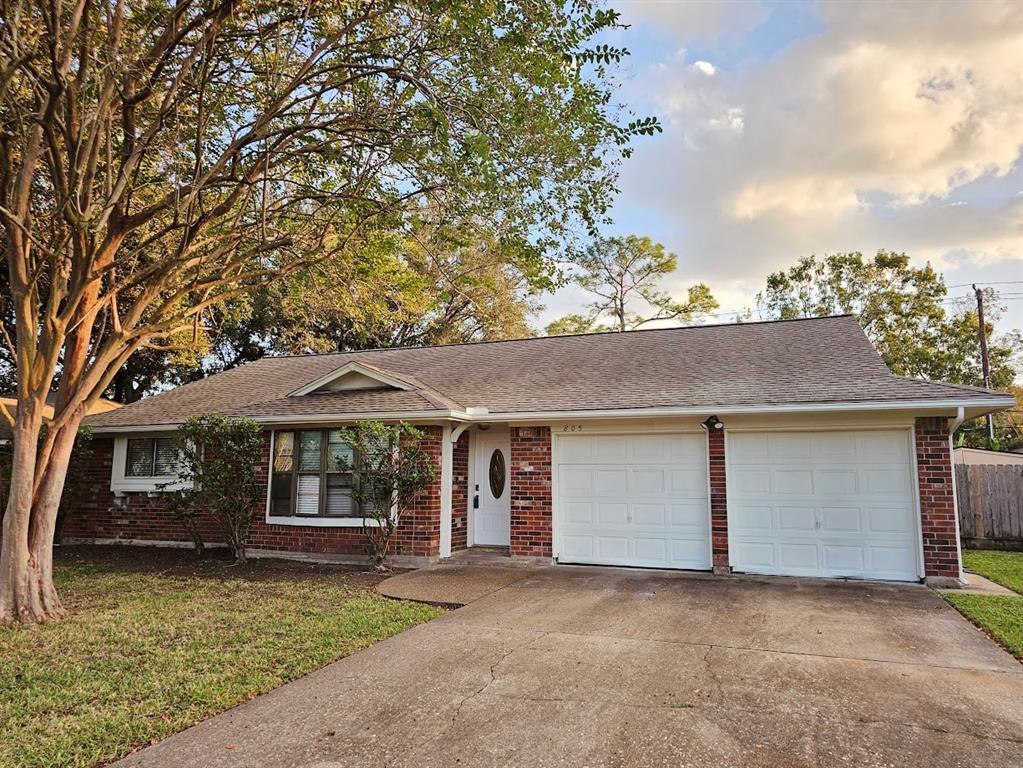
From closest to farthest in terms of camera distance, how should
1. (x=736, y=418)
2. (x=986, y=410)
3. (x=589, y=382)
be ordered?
1. (x=986, y=410)
2. (x=736, y=418)
3. (x=589, y=382)

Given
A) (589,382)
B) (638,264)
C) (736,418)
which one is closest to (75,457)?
(589,382)

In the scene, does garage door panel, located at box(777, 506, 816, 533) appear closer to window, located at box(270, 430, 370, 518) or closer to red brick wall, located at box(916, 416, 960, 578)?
red brick wall, located at box(916, 416, 960, 578)

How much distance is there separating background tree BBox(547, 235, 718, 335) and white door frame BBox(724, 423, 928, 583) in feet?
66.4

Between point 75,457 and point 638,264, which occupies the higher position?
point 638,264

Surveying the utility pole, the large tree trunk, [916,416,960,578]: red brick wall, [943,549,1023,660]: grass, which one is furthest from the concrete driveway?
the utility pole

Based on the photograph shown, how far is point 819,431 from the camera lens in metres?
8.82

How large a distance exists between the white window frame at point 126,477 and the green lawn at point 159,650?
10.8 feet

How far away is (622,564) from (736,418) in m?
2.86

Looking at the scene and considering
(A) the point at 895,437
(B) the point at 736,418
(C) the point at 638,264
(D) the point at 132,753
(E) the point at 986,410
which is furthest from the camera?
(C) the point at 638,264

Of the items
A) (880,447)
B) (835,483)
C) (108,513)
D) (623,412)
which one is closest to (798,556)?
(835,483)

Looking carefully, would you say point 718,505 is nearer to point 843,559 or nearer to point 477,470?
point 843,559

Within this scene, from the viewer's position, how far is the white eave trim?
7.84 metres

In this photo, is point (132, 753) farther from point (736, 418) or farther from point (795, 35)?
point (795, 35)

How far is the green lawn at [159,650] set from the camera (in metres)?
3.77
